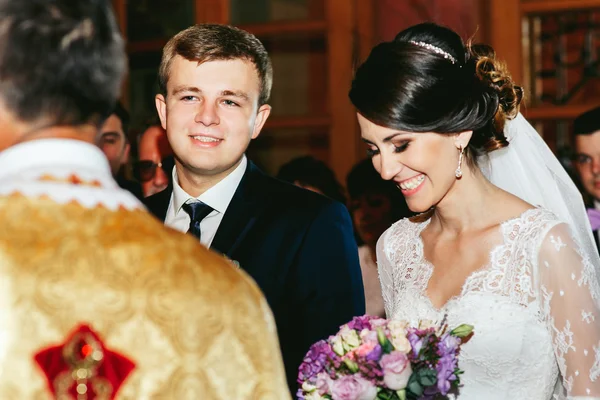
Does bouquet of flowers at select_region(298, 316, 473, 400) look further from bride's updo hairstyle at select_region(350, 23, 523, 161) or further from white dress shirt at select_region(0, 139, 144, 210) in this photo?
white dress shirt at select_region(0, 139, 144, 210)

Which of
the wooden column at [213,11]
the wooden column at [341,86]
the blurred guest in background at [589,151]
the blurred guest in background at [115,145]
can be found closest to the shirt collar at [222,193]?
the blurred guest in background at [115,145]

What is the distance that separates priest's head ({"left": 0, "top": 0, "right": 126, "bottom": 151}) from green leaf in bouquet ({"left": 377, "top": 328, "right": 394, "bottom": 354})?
109 centimetres

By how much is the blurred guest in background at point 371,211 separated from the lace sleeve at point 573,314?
1.70 metres

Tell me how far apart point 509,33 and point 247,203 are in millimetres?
2645

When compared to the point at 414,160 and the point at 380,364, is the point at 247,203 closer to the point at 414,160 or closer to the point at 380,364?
the point at 414,160

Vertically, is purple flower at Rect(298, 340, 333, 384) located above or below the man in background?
below

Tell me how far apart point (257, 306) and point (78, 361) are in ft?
1.08

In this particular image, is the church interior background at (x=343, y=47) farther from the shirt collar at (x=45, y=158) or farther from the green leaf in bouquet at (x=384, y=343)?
the shirt collar at (x=45, y=158)

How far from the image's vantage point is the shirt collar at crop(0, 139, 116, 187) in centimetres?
151

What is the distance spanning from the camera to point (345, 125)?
536cm

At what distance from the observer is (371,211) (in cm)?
455

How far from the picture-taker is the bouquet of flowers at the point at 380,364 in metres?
2.34

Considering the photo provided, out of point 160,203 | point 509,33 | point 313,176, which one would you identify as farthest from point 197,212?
point 509,33

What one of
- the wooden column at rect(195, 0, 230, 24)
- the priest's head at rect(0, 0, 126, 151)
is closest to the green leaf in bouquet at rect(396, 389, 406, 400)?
the priest's head at rect(0, 0, 126, 151)
